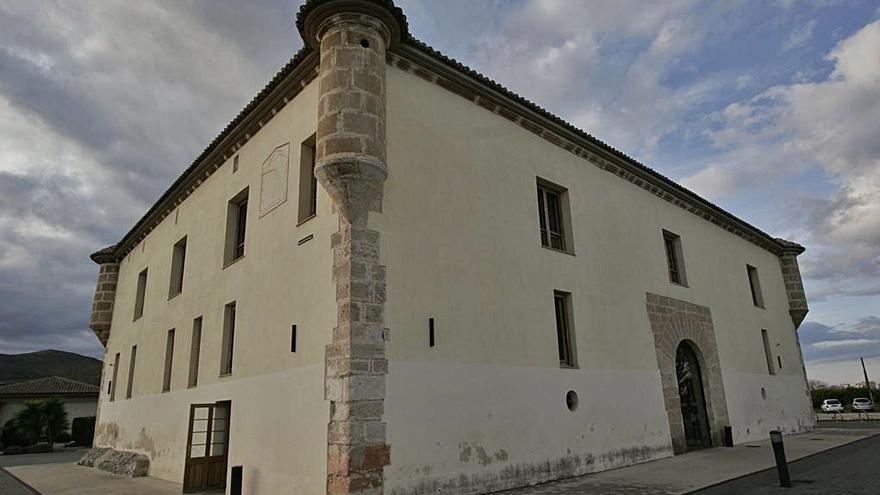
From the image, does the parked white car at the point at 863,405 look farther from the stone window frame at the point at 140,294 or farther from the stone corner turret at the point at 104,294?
the stone corner turret at the point at 104,294

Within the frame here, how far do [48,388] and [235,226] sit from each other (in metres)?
26.0

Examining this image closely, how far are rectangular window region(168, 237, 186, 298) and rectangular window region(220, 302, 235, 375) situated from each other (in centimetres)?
370

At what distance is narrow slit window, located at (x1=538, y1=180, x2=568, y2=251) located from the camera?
9594 millimetres

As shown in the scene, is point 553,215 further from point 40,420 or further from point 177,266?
point 40,420

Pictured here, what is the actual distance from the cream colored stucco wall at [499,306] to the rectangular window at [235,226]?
4.41m

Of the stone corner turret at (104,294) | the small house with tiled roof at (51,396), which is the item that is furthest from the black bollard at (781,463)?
the small house with tiled roof at (51,396)

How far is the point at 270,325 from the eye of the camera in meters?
7.66

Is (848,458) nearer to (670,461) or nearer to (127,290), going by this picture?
(670,461)

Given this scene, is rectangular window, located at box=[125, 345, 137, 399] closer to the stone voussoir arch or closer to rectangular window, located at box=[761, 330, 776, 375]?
the stone voussoir arch

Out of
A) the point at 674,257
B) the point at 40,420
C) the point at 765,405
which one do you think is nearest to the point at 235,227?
the point at 674,257

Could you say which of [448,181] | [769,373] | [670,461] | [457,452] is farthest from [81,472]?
[769,373]

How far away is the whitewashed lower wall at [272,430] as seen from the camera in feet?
20.4

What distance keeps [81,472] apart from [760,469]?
14.6 meters

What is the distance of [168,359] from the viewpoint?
11.7 m
